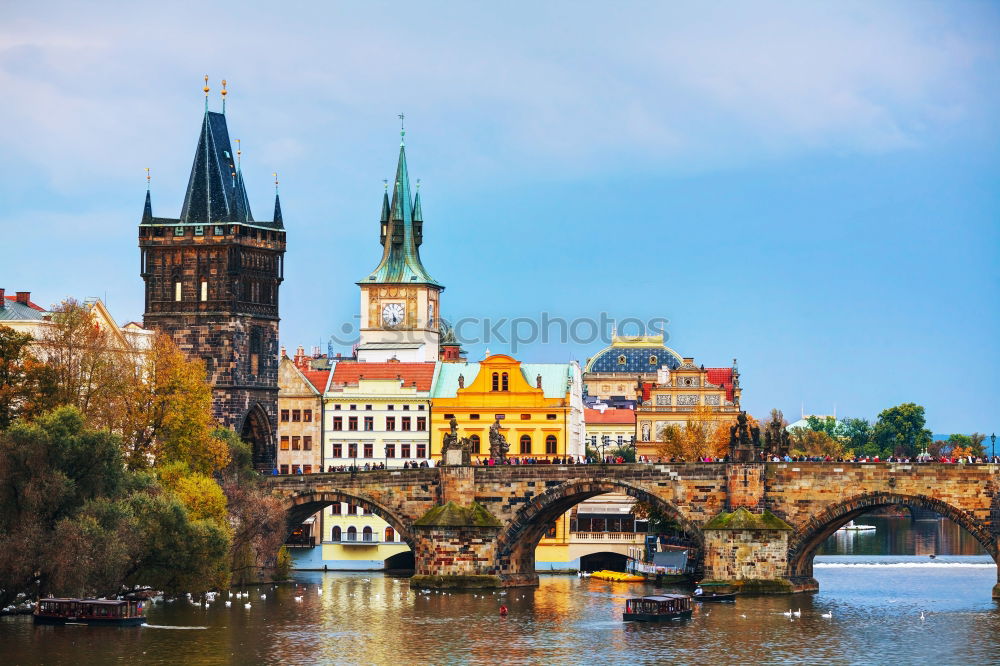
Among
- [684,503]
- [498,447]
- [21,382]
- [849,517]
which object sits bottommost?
[849,517]

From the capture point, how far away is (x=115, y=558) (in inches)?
3575

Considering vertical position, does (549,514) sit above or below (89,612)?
above

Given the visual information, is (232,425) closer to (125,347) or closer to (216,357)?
(216,357)

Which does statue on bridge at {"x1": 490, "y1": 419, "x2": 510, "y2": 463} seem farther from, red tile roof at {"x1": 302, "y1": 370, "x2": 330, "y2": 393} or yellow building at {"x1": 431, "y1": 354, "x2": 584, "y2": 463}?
red tile roof at {"x1": 302, "y1": 370, "x2": 330, "y2": 393}

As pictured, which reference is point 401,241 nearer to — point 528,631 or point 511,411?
point 511,411

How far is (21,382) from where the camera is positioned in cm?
10125

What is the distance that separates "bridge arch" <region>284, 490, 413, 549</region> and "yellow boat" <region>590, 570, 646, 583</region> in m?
14.9

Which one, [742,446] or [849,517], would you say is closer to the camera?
[849,517]

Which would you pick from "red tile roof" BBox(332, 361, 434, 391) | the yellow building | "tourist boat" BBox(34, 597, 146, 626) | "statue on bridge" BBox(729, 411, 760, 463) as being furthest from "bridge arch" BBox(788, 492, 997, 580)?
"red tile roof" BBox(332, 361, 434, 391)

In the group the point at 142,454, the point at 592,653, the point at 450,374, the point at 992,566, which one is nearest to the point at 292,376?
the point at 450,374

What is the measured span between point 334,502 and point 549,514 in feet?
41.5

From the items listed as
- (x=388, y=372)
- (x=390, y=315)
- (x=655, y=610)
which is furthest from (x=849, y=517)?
(x=390, y=315)

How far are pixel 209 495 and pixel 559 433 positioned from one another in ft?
138

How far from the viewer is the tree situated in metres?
99.3
